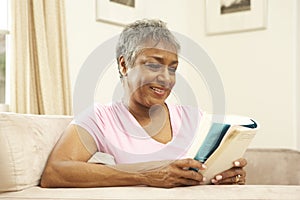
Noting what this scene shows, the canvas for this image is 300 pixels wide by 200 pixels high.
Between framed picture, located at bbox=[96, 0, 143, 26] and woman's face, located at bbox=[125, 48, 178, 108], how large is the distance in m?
1.52

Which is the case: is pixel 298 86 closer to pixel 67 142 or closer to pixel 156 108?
pixel 156 108

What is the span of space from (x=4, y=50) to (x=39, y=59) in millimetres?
218

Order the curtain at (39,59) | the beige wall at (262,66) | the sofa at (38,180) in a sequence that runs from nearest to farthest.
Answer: the sofa at (38,180)
the curtain at (39,59)
the beige wall at (262,66)

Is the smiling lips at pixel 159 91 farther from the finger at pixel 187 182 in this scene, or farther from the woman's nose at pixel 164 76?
the finger at pixel 187 182

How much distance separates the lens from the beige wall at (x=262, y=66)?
319 cm

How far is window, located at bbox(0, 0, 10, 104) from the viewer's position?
2467mm

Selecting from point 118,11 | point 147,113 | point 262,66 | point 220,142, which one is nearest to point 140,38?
point 147,113

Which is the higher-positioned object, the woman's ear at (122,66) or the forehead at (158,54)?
the forehead at (158,54)

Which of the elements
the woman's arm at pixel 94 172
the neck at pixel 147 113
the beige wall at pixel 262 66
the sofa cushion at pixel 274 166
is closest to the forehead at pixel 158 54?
the neck at pixel 147 113

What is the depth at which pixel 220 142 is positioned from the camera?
1.29 meters

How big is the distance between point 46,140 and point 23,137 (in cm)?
10

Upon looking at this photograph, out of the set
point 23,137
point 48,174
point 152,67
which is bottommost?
point 48,174

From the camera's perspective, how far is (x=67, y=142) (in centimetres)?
146

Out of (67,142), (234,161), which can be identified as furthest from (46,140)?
(234,161)
